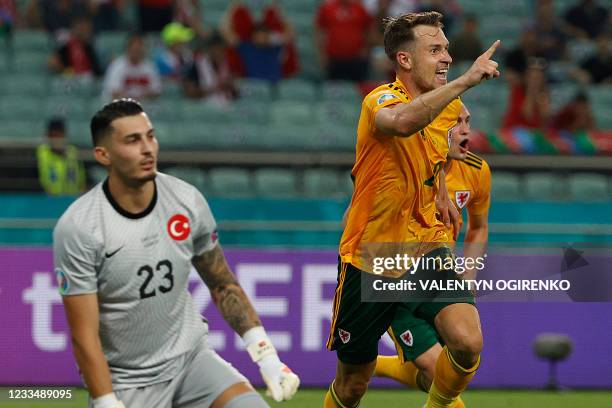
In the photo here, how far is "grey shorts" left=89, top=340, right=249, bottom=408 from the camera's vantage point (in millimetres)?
5820

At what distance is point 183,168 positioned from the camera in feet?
40.1

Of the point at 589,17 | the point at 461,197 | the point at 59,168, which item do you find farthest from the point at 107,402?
the point at 589,17

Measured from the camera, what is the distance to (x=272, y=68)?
1556cm

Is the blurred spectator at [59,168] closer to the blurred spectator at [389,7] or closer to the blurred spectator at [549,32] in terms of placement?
the blurred spectator at [389,7]

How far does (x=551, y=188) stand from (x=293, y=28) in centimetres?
503

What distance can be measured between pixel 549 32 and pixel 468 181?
344 inches

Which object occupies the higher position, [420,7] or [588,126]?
[420,7]

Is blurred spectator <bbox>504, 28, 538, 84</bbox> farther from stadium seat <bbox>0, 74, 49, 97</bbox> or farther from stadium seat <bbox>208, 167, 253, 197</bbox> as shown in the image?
stadium seat <bbox>0, 74, 49, 97</bbox>

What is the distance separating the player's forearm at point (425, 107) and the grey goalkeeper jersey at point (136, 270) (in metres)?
1.18

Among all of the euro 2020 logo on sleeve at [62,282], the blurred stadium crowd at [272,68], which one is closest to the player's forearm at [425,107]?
the euro 2020 logo on sleeve at [62,282]

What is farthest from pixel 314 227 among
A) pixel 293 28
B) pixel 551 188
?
pixel 293 28

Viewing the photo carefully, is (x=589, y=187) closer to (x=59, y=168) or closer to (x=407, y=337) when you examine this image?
(x=59, y=168)

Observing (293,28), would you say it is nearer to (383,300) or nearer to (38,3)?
(38,3)

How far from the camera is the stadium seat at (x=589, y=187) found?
1265 cm
